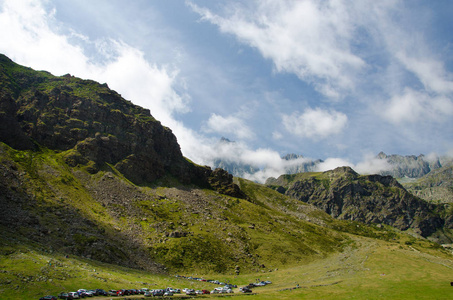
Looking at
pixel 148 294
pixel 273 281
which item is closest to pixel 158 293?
pixel 148 294

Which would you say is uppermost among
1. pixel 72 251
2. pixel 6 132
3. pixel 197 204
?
pixel 6 132

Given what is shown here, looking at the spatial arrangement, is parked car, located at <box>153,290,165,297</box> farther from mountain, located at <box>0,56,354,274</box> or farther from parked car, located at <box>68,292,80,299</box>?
mountain, located at <box>0,56,354,274</box>

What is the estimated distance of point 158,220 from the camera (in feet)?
497

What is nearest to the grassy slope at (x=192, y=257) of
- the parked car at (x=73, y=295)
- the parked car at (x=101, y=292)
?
the parked car at (x=101, y=292)

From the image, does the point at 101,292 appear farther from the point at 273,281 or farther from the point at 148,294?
the point at 273,281

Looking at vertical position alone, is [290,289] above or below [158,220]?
below

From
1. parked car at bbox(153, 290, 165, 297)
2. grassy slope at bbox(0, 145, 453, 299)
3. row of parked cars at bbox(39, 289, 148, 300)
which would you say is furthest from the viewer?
grassy slope at bbox(0, 145, 453, 299)

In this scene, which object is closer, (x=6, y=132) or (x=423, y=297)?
(x=423, y=297)

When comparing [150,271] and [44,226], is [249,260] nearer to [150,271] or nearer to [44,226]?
[150,271]

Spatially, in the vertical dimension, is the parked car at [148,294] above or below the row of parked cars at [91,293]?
below

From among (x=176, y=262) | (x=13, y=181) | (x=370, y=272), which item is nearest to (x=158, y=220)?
(x=176, y=262)

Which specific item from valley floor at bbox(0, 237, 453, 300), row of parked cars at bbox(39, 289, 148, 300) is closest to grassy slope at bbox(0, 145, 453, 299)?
valley floor at bbox(0, 237, 453, 300)

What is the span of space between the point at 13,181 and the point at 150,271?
75.1 metres

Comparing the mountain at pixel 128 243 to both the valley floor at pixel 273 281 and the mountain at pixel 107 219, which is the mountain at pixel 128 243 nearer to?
the valley floor at pixel 273 281
